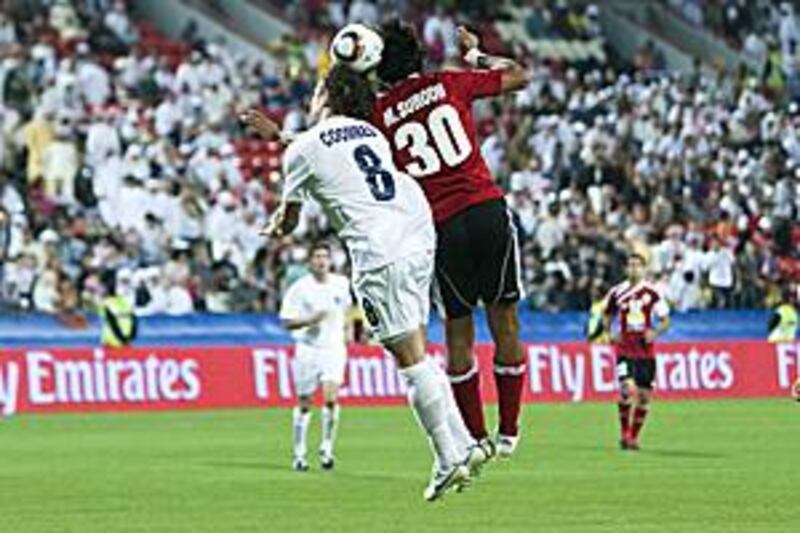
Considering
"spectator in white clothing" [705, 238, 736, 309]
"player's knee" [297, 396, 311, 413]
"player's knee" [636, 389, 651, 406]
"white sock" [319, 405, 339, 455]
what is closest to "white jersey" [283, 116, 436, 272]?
"white sock" [319, 405, 339, 455]

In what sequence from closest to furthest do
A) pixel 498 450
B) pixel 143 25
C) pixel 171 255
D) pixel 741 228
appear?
pixel 498 450, pixel 171 255, pixel 741 228, pixel 143 25

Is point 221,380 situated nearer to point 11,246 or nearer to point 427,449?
point 11,246

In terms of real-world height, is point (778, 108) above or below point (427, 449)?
above

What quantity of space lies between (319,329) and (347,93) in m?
12.6

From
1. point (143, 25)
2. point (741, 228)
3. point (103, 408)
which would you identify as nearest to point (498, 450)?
point (103, 408)

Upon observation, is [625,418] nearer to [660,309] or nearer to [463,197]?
[660,309]

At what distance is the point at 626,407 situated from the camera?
100ft

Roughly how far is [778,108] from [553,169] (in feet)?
20.0

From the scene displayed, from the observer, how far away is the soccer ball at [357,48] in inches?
646

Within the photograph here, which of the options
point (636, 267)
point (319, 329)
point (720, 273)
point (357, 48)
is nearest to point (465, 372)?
point (357, 48)

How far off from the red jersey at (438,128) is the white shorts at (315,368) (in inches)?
440

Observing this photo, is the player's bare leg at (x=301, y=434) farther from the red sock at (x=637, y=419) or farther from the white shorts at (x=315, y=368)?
the red sock at (x=637, y=419)

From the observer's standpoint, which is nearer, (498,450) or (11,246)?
(498,450)

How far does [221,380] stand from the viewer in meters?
39.8
